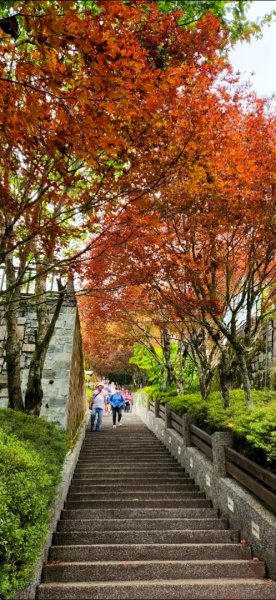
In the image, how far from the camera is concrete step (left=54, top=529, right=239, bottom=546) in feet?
18.6

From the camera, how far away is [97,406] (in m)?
15.8

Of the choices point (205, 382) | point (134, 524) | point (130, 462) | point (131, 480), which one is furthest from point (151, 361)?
point (134, 524)

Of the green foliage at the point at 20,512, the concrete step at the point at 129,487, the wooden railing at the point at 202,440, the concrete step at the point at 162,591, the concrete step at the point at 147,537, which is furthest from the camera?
the concrete step at the point at 129,487

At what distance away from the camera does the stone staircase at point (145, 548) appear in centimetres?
429

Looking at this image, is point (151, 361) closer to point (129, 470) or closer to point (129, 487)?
point (129, 470)

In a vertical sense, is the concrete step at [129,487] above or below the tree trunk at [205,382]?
below

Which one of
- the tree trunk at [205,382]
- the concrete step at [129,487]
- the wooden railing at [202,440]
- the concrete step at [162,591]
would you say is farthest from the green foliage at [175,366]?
the concrete step at [162,591]

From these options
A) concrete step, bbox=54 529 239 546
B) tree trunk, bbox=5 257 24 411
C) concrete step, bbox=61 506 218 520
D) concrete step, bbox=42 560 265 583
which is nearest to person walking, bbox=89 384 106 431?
tree trunk, bbox=5 257 24 411

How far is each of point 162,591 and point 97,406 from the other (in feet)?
38.6

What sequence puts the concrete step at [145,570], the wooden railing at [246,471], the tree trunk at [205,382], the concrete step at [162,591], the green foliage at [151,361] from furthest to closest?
1. the green foliage at [151,361]
2. the tree trunk at [205,382]
3. the wooden railing at [246,471]
4. the concrete step at [145,570]
5. the concrete step at [162,591]

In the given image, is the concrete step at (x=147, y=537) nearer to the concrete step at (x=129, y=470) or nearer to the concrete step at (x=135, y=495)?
the concrete step at (x=135, y=495)

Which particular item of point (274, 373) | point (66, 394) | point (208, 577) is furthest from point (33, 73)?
point (274, 373)

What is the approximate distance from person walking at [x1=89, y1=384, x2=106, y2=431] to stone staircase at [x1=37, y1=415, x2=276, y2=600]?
6627 mm

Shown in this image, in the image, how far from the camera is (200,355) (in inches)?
448
